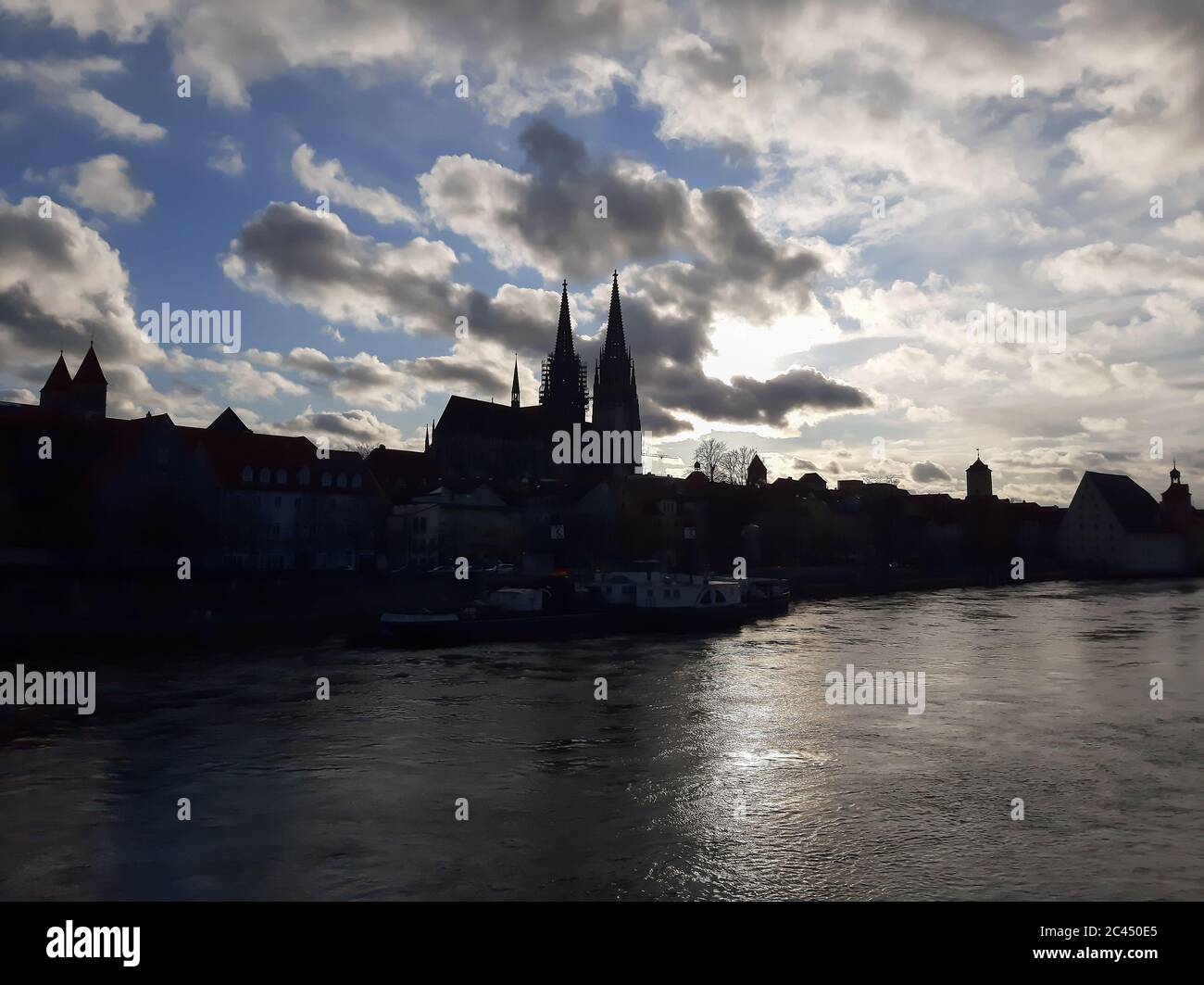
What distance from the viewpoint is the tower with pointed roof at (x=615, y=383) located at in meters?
130

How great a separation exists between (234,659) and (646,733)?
19.5m

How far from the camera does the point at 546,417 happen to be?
12975cm

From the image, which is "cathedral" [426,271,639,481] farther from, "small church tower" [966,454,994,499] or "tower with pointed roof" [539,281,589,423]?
"small church tower" [966,454,994,499]

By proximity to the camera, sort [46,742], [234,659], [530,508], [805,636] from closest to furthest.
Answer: [46,742], [234,659], [805,636], [530,508]

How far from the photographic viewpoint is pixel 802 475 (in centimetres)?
17275

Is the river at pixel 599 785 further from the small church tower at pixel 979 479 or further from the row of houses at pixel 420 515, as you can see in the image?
the small church tower at pixel 979 479

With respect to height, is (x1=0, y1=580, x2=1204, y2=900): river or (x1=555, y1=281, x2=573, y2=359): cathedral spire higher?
(x1=555, y1=281, x2=573, y2=359): cathedral spire

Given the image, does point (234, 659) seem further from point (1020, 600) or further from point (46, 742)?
point (1020, 600)

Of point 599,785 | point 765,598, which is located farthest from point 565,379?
point 599,785

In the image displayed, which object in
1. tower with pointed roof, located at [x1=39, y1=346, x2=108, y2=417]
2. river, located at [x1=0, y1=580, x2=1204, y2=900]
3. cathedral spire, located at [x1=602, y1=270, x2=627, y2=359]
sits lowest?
river, located at [x1=0, y1=580, x2=1204, y2=900]

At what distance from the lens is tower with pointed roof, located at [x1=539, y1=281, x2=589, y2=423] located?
132 meters

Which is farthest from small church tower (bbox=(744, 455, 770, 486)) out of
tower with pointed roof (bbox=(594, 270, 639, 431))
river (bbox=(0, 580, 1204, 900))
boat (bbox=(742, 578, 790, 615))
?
river (bbox=(0, 580, 1204, 900))

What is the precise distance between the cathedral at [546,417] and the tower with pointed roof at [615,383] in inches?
4.9
